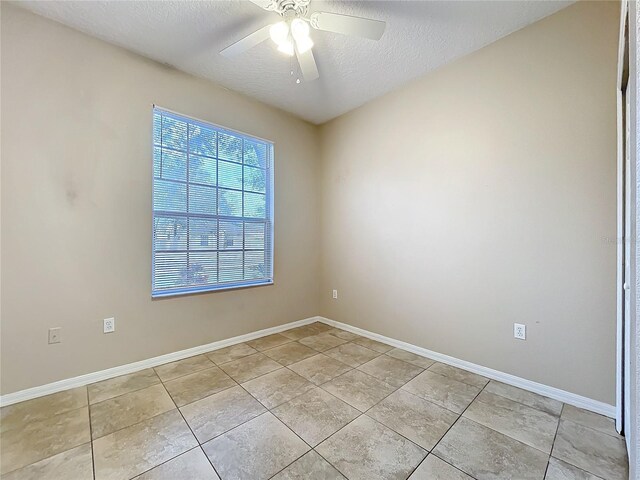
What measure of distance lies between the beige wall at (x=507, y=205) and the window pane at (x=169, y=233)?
1905mm

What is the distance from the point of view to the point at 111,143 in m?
2.25

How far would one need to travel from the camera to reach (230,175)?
2.97 m

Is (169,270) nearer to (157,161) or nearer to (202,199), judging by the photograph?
(202,199)

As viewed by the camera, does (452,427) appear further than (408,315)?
No

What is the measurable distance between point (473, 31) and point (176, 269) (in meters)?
3.14

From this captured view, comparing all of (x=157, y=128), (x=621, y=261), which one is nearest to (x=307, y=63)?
(x=157, y=128)

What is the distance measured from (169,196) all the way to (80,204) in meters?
0.63

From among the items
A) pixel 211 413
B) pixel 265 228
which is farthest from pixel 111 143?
pixel 211 413

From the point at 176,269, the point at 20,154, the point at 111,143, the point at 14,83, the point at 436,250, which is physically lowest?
the point at 176,269

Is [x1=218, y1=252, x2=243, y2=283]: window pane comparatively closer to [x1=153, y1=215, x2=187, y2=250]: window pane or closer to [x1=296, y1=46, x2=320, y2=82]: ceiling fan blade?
[x1=153, y1=215, x2=187, y2=250]: window pane

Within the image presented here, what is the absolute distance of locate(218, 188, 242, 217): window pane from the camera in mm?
2900

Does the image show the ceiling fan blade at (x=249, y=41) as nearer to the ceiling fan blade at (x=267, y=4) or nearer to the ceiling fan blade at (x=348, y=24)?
the ceiling fan blade at (x=267, y=4)

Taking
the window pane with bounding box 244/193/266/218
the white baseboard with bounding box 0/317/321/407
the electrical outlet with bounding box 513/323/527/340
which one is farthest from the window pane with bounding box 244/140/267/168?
the electrical outlet with bounding box 513/323/527/340

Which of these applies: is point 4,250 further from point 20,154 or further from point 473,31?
point 473,31
